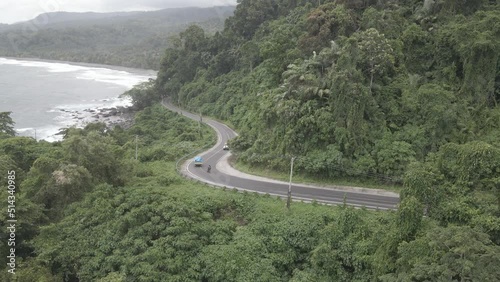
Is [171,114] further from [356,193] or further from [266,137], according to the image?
[356,193]

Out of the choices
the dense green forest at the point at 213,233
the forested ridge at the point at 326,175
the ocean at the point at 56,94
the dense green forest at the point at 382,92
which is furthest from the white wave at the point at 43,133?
the dense green forest at the point at 382,92

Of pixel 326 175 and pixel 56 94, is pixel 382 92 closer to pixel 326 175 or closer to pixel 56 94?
pixel 326 175

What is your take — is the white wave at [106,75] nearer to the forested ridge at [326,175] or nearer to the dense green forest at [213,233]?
the forested ridge at [326,175]

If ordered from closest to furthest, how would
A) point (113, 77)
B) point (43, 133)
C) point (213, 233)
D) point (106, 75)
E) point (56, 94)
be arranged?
1. point (213, 233)
2. point (43, 133)
3. point (56, 94)
4. point (113, 77)
5. point (106, 75)

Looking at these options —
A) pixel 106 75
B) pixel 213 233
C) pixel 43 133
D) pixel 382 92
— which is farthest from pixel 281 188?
pixel 106 75

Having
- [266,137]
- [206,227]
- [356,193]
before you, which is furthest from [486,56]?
[206,227]

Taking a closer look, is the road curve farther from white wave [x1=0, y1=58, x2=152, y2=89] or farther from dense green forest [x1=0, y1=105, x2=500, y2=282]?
white wave [x1=0, y1=58, x2=152, y2=89]

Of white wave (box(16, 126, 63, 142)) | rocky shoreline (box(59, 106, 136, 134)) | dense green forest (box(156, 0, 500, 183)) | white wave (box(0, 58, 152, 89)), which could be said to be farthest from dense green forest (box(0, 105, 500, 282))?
white wave (box(0, 58, 152, 89))
